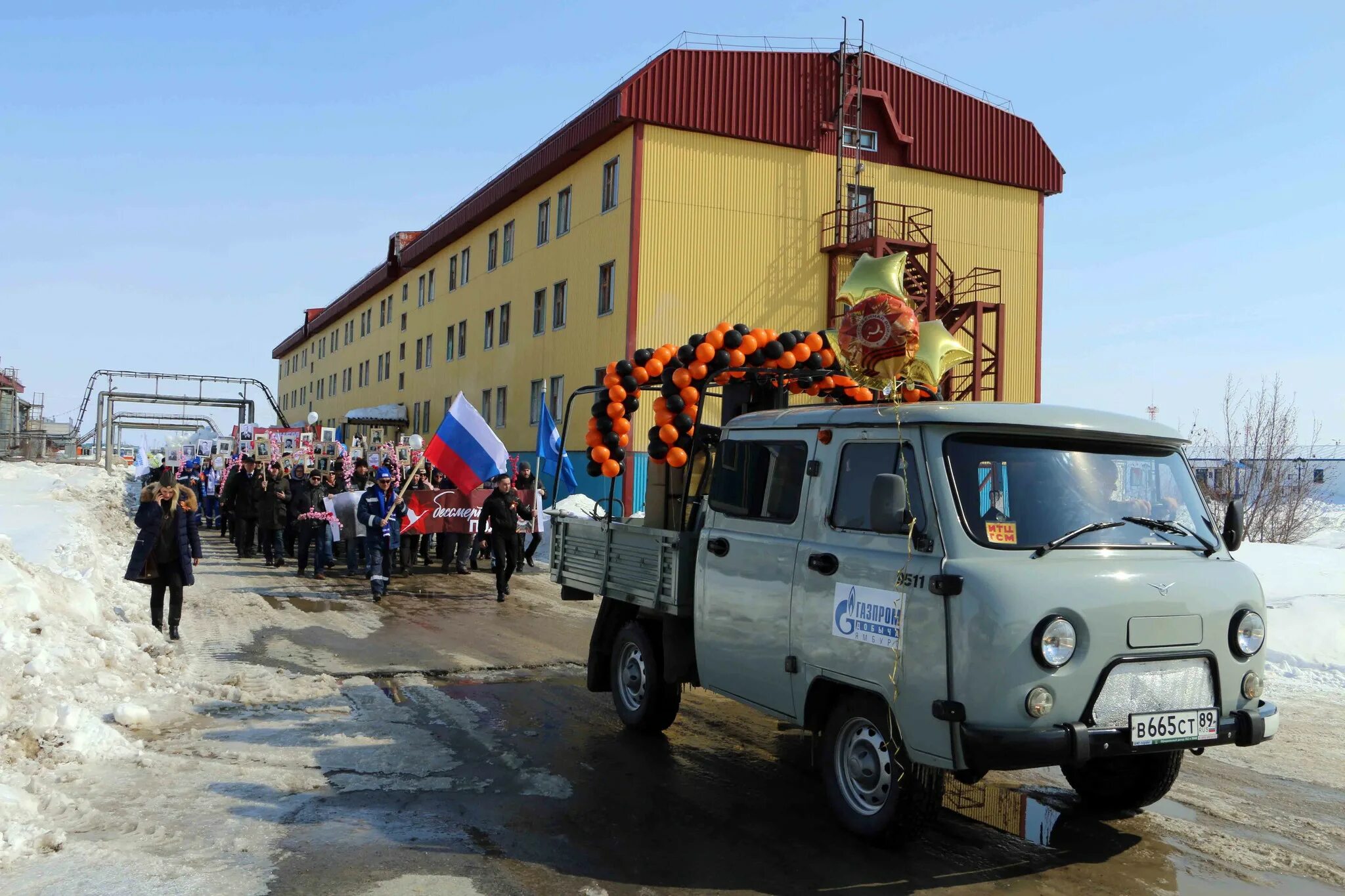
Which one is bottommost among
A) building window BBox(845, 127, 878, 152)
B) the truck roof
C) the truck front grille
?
the truck front grille

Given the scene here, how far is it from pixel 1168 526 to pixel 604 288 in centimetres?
2424

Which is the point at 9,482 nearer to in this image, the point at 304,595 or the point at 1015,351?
the point at 304,595

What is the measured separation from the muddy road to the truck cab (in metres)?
0.41

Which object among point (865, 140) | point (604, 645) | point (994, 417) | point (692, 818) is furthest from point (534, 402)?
point (994, 417)

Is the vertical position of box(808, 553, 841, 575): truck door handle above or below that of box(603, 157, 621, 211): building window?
below

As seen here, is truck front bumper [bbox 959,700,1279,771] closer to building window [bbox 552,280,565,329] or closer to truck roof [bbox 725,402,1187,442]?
truck roof [bbox 725,402,1187,442]

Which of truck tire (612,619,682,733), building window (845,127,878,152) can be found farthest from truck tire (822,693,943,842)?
building window (845,127,878,152)

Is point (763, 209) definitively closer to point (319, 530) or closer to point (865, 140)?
point (865, 140)

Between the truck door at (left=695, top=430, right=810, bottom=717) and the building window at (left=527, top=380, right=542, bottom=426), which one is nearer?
the truck door at (left=695, top=430, right=810, bottom=717)

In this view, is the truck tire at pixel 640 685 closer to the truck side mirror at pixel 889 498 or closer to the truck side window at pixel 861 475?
the truck side window at pixel 861 475

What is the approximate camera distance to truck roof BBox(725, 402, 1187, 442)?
5211 millimetres

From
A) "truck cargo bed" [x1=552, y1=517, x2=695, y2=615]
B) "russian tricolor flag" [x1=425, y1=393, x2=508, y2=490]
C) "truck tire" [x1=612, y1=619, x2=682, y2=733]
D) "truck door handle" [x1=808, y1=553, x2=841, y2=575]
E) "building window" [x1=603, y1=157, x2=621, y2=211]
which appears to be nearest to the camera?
"truck door handle" [x1=808, y1=553, x2=841, y2=575]

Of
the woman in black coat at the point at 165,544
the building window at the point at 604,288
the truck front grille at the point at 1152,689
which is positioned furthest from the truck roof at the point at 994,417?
the building window at the point at 604,288

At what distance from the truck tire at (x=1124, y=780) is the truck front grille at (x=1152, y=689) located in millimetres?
870
